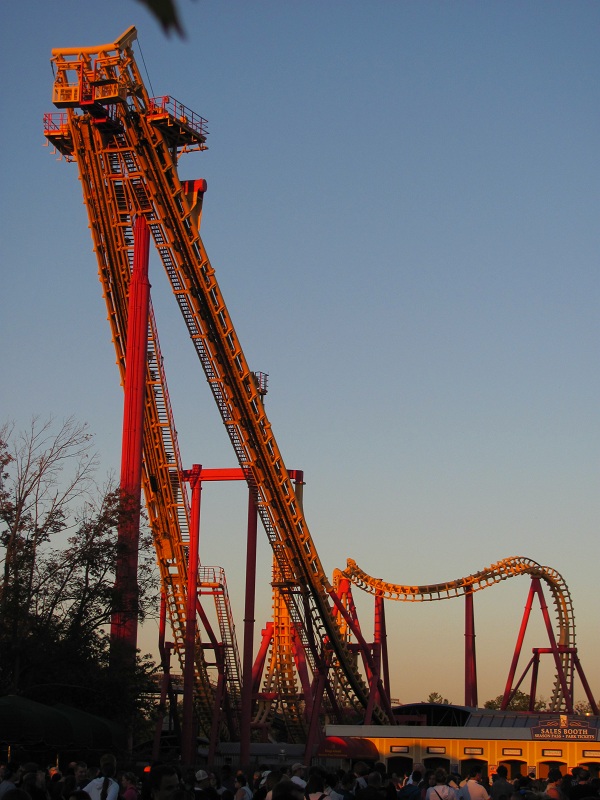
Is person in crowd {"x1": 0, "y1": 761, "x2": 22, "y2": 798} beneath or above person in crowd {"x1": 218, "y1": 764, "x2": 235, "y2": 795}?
above

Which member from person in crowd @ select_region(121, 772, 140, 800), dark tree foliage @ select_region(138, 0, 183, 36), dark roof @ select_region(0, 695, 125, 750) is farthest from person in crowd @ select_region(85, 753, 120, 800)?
dark tree foliage @ select_region(138, 0, 183, 36)

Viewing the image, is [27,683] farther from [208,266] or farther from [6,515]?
[208,266]

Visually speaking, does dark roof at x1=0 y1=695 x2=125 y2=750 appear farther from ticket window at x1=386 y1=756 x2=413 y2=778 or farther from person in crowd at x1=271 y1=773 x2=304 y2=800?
person in crowd at x1=271 y1=773 x2=304 y2=800

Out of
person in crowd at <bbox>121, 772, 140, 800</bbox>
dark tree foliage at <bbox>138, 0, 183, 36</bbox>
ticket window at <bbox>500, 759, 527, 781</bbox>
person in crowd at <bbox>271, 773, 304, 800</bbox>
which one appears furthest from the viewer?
Answer: ticket window at <bbox>500, 759, 527, 781</bbox>

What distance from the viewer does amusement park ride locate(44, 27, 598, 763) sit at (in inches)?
1289

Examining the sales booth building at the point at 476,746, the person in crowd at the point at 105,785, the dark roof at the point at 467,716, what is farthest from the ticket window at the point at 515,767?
the person in crowd at the point at 105,785

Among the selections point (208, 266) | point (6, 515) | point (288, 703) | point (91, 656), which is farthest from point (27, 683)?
point (288, 703)

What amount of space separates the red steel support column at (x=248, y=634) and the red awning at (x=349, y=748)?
3.97 meters

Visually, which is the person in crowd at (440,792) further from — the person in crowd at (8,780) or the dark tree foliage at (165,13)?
the dark tree foliage at (165,13)

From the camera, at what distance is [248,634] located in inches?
1417

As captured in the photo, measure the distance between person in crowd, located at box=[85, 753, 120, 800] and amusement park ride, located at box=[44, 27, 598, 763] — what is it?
66.6 ft

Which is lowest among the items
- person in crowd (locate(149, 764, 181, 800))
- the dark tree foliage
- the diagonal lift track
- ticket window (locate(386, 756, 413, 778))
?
ticket window (locate(386, 756, 413, 778))

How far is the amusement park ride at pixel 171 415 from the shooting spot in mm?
32750

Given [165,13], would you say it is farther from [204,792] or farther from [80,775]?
[80,775]
